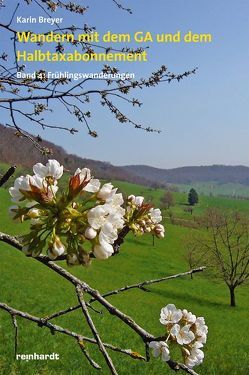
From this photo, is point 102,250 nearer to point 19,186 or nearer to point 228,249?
point 19,186

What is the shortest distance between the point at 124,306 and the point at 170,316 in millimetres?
26402

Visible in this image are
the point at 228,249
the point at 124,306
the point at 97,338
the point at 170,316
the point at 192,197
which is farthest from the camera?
the point at 192,197

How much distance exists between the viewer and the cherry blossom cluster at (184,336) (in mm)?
1936

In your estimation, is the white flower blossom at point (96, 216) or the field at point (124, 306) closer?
the white flower blossom at point (96, 216)

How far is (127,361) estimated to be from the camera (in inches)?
460

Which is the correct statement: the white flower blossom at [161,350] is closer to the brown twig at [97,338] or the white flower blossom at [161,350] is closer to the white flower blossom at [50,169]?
the brown twig at [97,338]

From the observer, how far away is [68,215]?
146cm

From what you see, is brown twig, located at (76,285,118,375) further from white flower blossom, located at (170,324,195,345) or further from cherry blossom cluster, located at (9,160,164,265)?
white flower blossom, located at (170,324,195,345)

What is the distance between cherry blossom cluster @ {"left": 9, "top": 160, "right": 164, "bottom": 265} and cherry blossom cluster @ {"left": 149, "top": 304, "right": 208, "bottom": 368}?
673mm

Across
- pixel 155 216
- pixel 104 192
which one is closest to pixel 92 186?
pixel 104 192

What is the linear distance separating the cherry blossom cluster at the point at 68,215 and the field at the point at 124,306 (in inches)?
82.0

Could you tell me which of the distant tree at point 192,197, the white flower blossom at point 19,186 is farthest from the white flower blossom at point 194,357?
the distant tree at point 192,197

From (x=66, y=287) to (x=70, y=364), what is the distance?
18.6 meters

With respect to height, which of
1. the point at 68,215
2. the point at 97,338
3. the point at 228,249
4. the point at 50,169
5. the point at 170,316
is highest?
the point at 50,169
